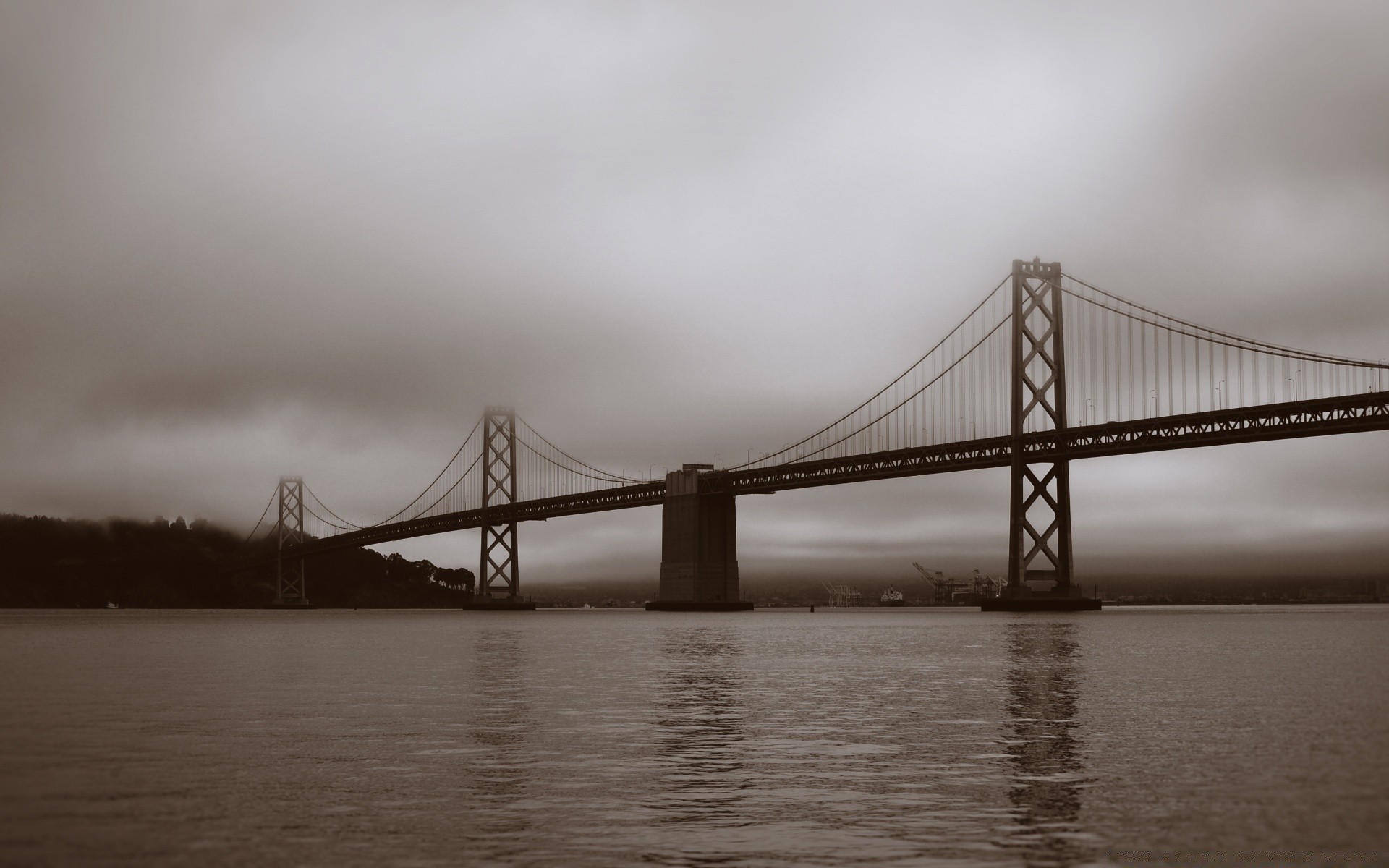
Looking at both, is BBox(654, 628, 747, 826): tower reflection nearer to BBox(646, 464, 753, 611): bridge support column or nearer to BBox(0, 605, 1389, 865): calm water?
BBox(0, 605, 1389, 865): calm water

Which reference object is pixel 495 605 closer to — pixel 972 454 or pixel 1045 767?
pixel 972 454

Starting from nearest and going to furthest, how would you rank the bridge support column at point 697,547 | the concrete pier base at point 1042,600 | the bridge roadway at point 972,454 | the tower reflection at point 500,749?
1. the tower reflection at point 500,749
2. the bridge roadway at point 972,454
3. the concrete pier base at point 1042,600
4. the bridge support column at point 697,547

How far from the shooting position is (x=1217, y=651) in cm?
3666

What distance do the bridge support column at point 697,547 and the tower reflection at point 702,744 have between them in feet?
194

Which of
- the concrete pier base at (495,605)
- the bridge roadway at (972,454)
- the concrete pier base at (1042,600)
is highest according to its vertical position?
the bridge roadway at (972,454)

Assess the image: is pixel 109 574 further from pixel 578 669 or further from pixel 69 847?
pixel 69 847

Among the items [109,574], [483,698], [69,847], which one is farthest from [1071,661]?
[109,574]

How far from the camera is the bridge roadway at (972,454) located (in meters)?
58.5

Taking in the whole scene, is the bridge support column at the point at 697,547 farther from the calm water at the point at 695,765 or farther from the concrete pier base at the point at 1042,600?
the calm water at the point at 695,765

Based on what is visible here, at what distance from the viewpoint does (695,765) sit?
44.7 feet

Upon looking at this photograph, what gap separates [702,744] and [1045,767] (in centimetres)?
384

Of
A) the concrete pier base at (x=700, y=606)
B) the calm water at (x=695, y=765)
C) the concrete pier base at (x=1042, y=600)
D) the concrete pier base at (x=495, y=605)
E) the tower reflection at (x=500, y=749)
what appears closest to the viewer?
the calm water at (x=695, y=765)

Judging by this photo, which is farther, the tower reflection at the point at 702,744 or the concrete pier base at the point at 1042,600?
the concrete pier base at the point at 1042,600

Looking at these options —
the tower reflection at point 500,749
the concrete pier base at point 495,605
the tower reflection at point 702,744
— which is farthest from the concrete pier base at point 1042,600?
the tower reflection at point 500,749
